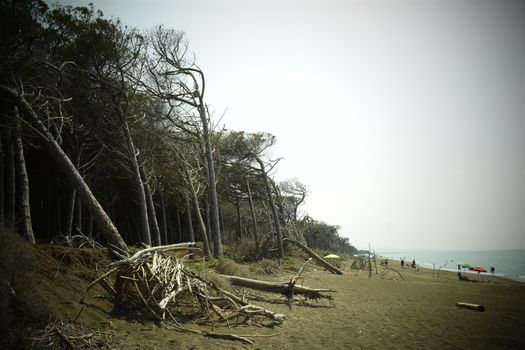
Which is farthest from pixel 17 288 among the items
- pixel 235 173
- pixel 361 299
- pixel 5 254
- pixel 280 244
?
pixel 235 173

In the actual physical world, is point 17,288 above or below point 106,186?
below

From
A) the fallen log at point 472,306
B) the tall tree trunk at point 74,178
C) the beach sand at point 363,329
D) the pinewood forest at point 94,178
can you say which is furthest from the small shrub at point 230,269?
the fallen log at point 472,306

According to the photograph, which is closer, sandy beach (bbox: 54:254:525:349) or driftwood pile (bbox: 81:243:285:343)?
sandy beach (bbox: 54:254:525:349)

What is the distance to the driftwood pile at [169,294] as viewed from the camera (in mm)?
5117

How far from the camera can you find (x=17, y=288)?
12.3ft

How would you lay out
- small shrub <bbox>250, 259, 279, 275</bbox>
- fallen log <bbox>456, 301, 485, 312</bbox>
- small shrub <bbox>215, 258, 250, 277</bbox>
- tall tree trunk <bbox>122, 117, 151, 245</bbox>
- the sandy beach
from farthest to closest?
small shrub <bbox>250, 259, 279, 275</bbox>
tall tree trunk <bbox>122, 117, 151, 245</bbox>
small shrub <bbox>215, 258, 250, 277</bbox>
fallen log <bbox>456, 301, 485, 312</bbox>
the sandy beach

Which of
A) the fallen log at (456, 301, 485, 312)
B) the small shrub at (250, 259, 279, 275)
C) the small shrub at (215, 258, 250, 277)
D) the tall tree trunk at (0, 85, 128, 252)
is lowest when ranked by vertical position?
the small shrub at (250, 259, 279, 275)

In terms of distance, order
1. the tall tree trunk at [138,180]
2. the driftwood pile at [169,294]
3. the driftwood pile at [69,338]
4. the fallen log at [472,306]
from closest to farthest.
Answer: the driftwood pile at [69,338] → the driftwood pile at [169,294] → the fallen log at [472,306] → the tall tree trunk at [138,180]

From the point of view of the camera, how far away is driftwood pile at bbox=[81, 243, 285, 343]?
5.12 metres

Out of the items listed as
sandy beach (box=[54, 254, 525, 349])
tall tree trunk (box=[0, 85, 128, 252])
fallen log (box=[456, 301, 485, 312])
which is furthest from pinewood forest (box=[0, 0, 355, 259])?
fallen log (box=[456, 301, 485, 312])

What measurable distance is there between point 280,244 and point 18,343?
1682 cm

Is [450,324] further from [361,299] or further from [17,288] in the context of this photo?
[17,288]

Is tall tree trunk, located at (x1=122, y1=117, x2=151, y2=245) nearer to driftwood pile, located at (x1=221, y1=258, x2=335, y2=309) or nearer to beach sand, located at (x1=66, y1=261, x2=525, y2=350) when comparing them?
driftwood pile, located at (x1=221, y1=258, x2=335, y2=309)

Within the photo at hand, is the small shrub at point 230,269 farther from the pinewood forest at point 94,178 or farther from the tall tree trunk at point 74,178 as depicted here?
the tall tree trunk at point 74,178
